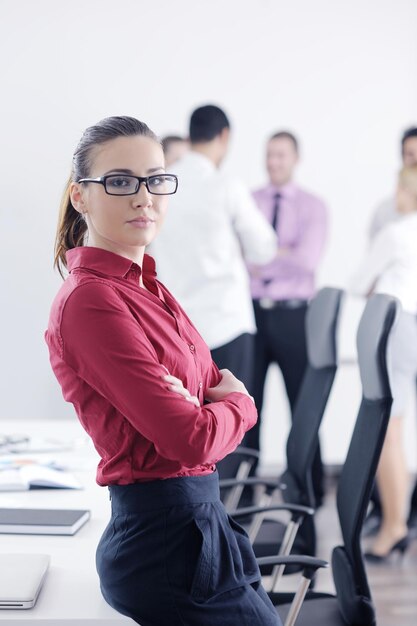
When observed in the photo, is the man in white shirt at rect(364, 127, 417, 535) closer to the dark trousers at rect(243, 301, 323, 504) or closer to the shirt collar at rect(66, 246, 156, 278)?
the dark trousers at rect(243, 301, 323, 504)

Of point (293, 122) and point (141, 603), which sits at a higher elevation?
point (293, 122)

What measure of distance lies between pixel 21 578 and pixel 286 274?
10.6 ft

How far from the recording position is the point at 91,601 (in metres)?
1.45

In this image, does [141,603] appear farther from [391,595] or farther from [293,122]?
[293,122]

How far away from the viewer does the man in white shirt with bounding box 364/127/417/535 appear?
4.04 m

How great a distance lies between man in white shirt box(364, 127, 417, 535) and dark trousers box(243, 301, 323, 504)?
0.37m

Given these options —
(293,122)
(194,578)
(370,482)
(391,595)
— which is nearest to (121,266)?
(194,578)

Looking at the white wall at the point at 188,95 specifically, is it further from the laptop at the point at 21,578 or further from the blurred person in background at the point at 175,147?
the laptop at the point at 21,578

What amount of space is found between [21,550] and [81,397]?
40 cm

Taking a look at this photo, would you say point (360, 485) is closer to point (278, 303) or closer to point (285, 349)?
point (285, 349)

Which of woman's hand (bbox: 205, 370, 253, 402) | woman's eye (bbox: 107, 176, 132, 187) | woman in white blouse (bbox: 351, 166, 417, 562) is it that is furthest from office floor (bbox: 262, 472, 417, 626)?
woman's eye (bbox: 107, 176, 132, 187)

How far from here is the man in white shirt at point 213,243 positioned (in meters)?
3.51

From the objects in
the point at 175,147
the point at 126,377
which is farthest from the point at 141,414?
the point at 175,147

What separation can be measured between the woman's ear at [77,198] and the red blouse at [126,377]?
0.08 meters
